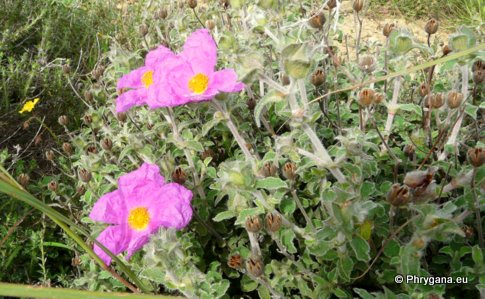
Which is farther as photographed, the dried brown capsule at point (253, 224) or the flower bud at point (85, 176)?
the flower bud at point (85, 176)

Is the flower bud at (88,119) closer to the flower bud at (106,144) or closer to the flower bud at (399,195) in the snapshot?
the flower bud at (106,144)

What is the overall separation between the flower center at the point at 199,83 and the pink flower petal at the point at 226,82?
0.03 meters

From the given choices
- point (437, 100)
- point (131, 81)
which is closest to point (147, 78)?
point (131, 81)

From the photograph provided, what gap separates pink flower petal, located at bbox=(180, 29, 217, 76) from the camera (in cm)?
140

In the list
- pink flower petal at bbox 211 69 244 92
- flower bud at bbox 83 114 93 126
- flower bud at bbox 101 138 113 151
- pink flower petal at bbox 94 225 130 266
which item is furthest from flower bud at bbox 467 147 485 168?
flower bud at bbox 83 114 93 126

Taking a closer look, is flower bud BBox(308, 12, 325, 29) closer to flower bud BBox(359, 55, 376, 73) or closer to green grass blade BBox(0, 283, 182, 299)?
flower bud BBox(359, 55, 376, 73)

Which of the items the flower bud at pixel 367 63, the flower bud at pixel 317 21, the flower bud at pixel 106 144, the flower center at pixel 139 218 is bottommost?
the flower bud at pixel 106 144

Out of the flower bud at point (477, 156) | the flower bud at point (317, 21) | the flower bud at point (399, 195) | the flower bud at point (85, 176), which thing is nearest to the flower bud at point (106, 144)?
the flower bud at point (85, 176)

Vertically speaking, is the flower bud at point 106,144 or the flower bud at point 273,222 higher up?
the flower bud at point 273,222

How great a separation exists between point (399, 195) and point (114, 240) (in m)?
0.67

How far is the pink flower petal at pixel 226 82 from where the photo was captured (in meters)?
1.28

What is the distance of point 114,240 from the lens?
1.22 meters

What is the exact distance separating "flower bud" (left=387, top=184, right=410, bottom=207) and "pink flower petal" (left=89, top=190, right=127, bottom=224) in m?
0.66

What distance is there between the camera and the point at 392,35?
50.1 inches
